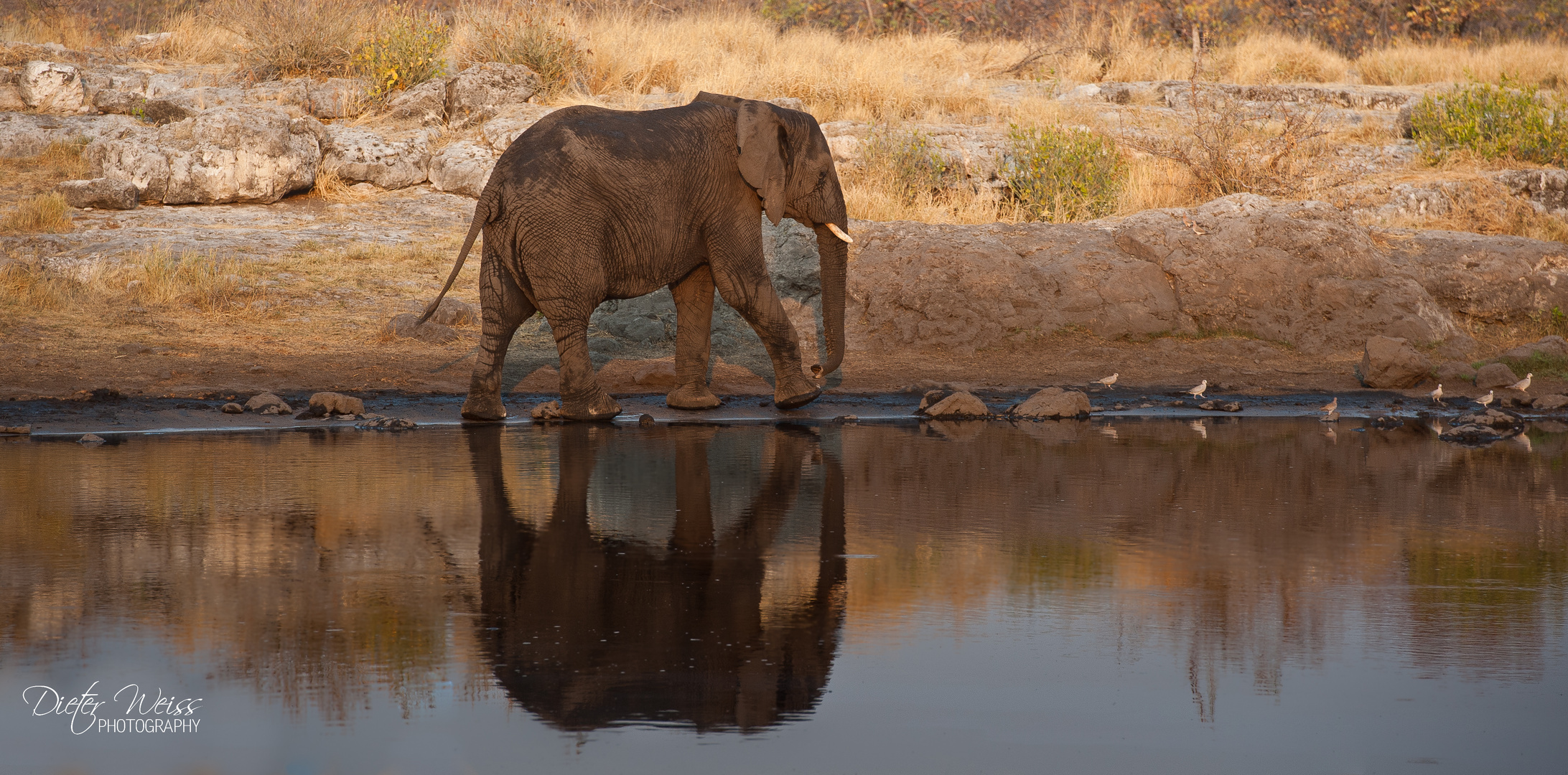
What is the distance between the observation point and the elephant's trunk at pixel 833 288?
10680mm

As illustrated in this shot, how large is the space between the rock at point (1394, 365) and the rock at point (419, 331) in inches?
307

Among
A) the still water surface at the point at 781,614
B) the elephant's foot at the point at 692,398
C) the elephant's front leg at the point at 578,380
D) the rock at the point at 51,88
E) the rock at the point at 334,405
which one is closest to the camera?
the still water surface at the point at 781,614

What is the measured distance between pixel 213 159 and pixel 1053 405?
10233 millimetres

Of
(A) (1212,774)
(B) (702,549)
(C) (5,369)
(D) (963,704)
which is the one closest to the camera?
(A) (1212,774)

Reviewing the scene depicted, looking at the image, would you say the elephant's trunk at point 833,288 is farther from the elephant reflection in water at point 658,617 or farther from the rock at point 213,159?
the rock at point 213,159

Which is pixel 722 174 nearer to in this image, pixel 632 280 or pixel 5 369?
pixel 632 280

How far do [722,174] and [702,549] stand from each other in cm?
470

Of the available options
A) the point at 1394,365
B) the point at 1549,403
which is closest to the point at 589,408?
the point at 1394,365

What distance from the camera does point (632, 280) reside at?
32.5 feet

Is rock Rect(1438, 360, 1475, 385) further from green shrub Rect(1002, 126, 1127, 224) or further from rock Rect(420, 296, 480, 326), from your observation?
rock Rect(420, 296, 480, 326)

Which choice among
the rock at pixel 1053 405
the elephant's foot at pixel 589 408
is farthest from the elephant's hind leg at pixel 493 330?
the rock at pixel 1053 405

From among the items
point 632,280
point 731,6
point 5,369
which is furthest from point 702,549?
point 731,6

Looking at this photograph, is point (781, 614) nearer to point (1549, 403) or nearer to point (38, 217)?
point (1549, 403)

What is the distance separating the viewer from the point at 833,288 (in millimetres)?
10734
